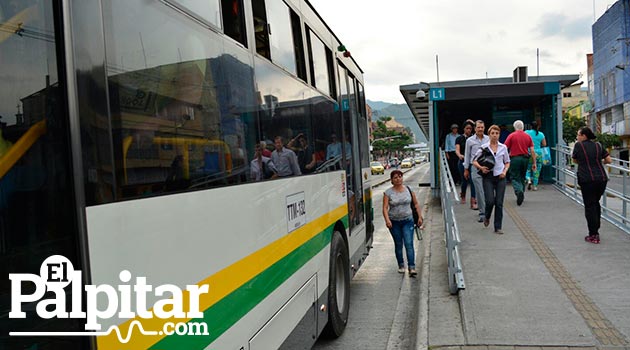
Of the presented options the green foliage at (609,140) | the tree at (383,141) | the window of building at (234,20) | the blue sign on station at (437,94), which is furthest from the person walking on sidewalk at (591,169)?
the tree at (383,141)

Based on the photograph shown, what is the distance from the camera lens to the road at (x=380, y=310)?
5.76 meters

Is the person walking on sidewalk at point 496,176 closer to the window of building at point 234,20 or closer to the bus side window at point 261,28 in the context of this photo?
the bus side window at point 261,28

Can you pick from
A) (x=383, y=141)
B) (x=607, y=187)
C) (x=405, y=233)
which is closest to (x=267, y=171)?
(x=405, y=233)

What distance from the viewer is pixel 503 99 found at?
51.8ft

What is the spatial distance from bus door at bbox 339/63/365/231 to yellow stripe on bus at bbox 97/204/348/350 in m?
1.88

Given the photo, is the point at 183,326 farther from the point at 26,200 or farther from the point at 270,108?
the point at 270,108

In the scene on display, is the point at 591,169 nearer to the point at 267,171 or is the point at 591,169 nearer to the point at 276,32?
the point at 276,32

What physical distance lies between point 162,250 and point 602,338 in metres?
4.15

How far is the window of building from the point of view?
3242mm

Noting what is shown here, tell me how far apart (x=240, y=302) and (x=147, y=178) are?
1074 mm

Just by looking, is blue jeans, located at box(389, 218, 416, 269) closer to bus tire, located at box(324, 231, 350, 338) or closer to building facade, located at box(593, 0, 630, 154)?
bus tire, located at box(324, 231, 350, 338)

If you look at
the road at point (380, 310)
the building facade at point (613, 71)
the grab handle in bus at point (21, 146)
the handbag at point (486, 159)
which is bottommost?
the road at point (380, 310)

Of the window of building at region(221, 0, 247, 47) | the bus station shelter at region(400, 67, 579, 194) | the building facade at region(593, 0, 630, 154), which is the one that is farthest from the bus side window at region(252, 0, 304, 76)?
the building facade at region(593, 0, 630, 154)

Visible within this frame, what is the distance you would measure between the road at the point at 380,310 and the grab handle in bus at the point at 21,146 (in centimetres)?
448
